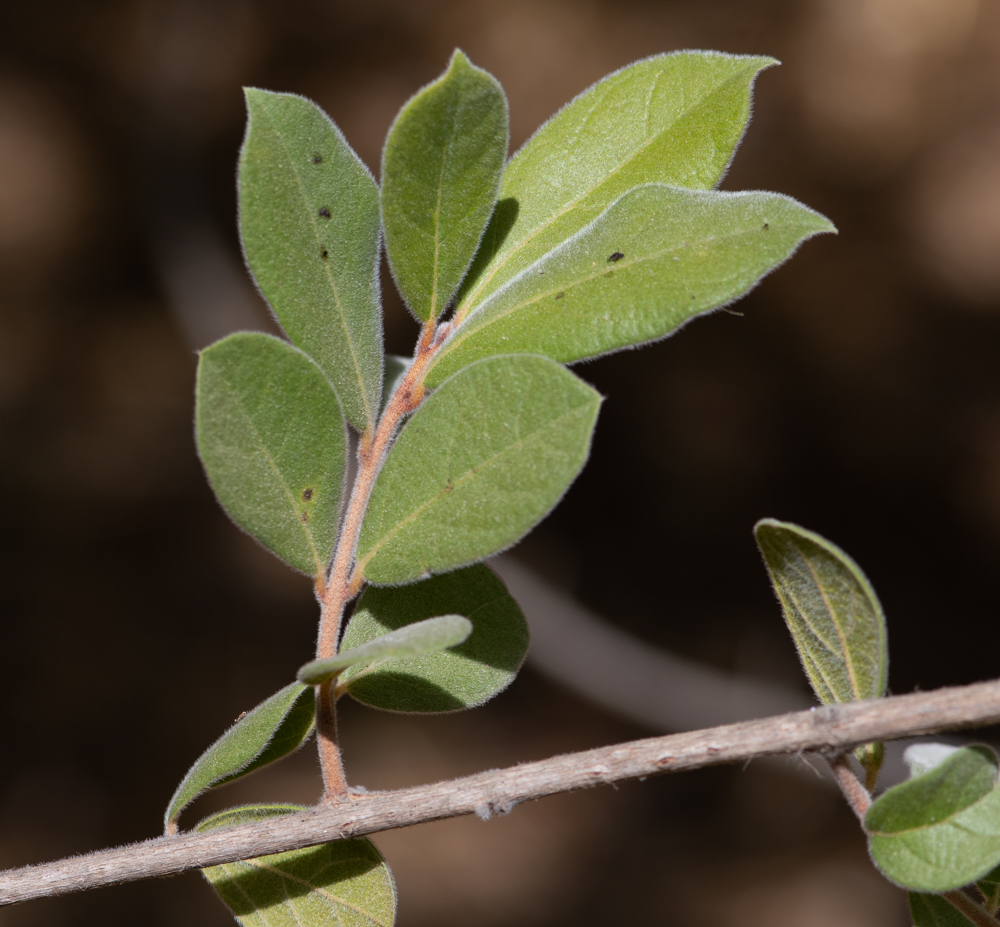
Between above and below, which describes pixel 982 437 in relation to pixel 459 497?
below

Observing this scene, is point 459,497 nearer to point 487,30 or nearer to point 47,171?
point 487,30

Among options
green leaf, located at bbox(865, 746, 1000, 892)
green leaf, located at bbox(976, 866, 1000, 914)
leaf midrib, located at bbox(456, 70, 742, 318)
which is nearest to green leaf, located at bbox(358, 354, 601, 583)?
leaf midrib, located at bbox(456, 70, 742, 318)

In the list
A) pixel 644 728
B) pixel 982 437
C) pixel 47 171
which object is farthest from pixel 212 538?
pixel 982 437

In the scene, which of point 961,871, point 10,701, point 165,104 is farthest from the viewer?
point 165,104

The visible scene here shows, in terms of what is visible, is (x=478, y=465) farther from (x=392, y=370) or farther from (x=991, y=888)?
(x=991, y=888)

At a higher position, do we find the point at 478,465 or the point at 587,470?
the point at 478,465

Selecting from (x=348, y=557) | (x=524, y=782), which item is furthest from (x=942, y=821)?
(x=348, y=557)
